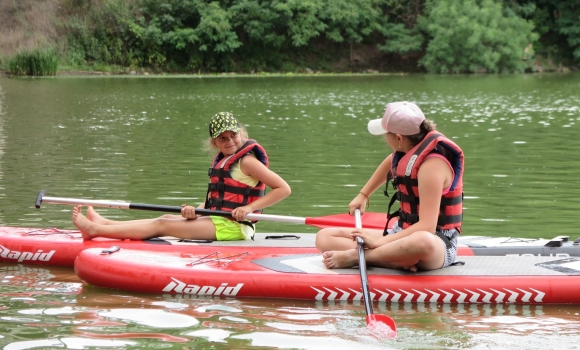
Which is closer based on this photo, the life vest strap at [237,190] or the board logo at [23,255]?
the life vest strap at [237,190]

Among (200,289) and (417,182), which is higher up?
(417,182)

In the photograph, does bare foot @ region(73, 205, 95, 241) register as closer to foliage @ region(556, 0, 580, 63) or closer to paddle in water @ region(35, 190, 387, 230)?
paddle in water @ region(35, 190, 387, 230)

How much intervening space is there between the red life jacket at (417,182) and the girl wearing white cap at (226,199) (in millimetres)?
1091

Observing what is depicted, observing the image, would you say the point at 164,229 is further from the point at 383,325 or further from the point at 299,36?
the point at 299,36

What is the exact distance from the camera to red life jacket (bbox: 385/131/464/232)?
16.5ft

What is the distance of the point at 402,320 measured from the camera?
4984mm

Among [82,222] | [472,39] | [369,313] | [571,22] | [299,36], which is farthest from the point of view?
[571,22]

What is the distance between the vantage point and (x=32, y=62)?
31578mm

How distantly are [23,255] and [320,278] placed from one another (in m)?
2.29

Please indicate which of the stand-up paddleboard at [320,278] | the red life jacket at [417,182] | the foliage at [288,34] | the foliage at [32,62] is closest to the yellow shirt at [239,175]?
the stand-up paddleboard at [320,278]

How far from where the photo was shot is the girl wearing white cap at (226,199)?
241 inches

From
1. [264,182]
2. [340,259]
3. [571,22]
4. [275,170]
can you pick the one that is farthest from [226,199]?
[571,22]

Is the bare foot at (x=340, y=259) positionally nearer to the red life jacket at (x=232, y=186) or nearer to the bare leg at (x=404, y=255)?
the bare leg at (x=404, y=255)

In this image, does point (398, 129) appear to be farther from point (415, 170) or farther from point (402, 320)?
point (402, 320)
